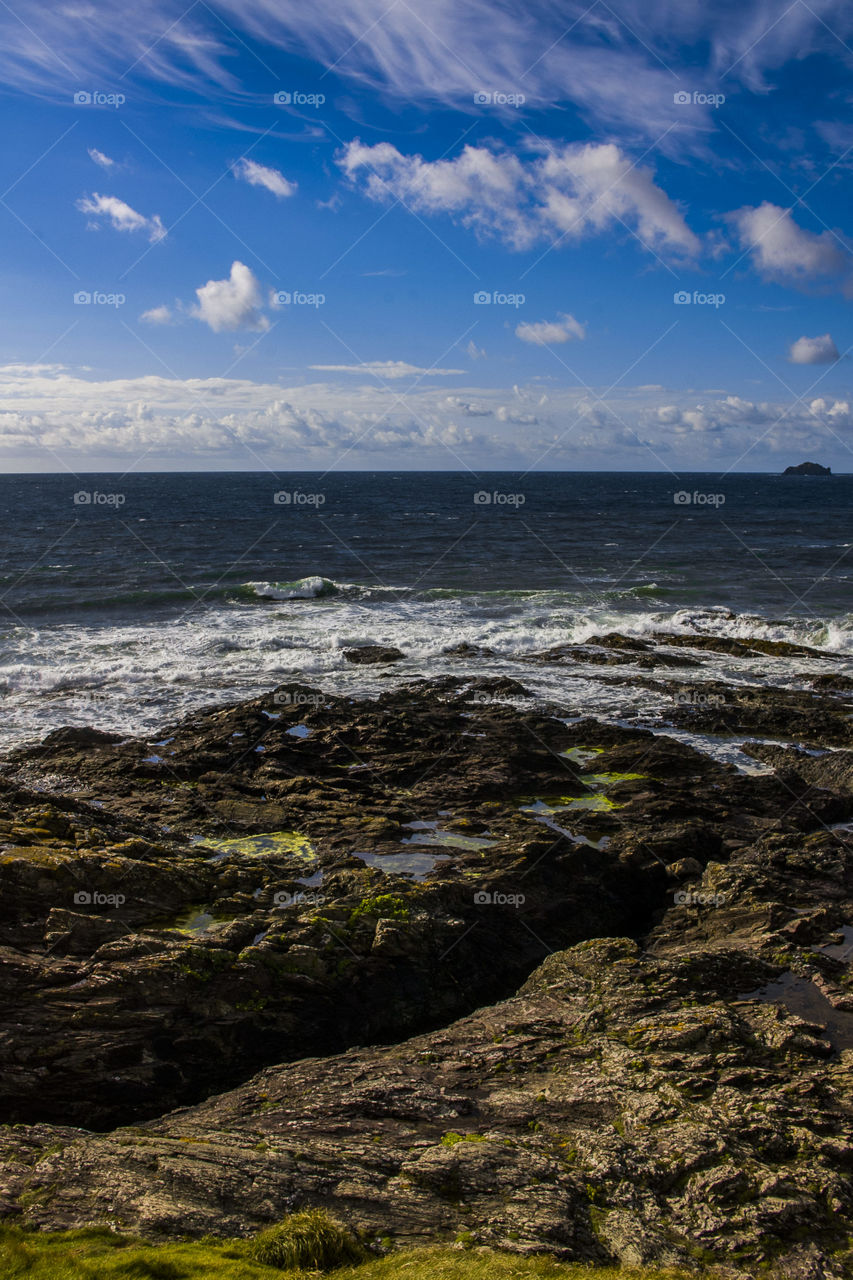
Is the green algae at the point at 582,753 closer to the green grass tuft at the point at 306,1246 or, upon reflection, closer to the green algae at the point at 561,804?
the green algae at the point at 561,804

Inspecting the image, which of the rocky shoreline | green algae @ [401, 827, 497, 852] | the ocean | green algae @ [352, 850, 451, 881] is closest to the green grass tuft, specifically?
the rocky shoreline

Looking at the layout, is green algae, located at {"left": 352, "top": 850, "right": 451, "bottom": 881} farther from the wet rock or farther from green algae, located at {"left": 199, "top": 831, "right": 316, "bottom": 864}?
the wet rock

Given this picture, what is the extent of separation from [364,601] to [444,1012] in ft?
112

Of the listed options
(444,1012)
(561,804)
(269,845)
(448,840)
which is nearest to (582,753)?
(561,804)

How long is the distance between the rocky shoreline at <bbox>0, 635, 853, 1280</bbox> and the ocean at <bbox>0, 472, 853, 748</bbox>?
337 inches

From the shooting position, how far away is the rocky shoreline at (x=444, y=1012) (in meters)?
6.09

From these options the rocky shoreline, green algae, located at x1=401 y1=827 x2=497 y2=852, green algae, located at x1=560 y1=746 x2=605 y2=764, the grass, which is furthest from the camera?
green algae, located at x1=560 y1=746 x2=605 y2=764

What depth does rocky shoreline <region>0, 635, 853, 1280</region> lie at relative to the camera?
609 cm

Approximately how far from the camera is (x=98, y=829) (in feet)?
43.2

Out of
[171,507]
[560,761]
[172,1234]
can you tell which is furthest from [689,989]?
[171,507]

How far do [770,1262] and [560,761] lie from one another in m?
14.4

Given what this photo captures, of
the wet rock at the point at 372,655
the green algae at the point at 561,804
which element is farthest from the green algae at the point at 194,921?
the wet rock at the point at 372,655

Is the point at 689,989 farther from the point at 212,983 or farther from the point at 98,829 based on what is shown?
the point at 98,829

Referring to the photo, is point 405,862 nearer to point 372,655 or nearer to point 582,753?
point 582,753
